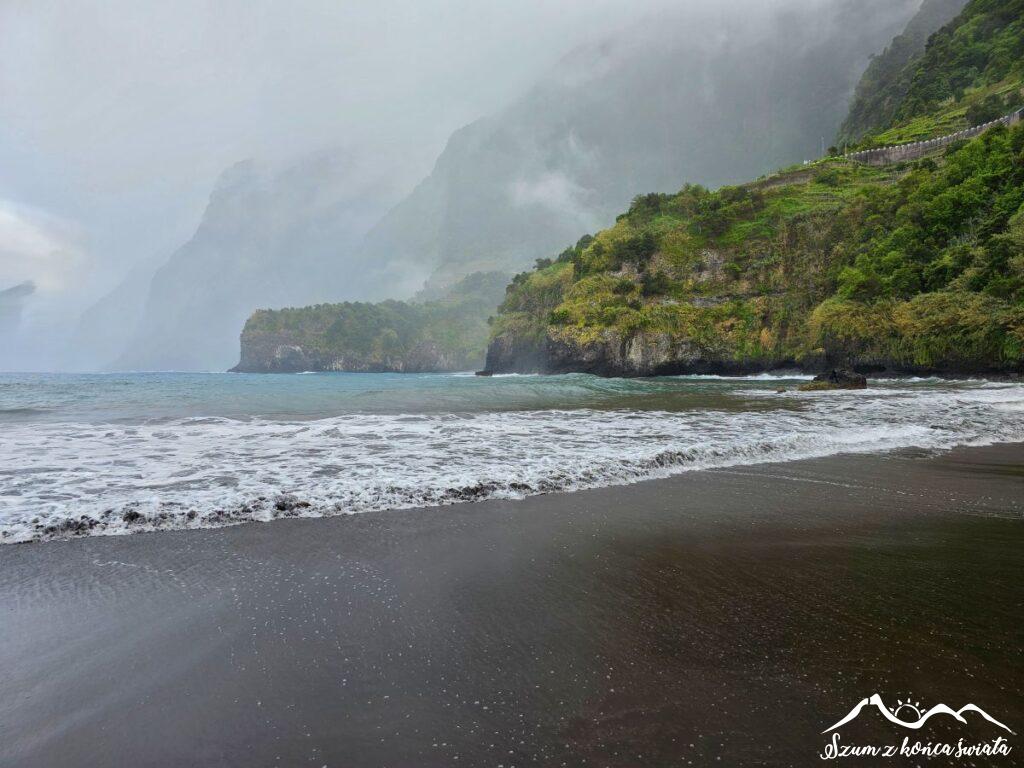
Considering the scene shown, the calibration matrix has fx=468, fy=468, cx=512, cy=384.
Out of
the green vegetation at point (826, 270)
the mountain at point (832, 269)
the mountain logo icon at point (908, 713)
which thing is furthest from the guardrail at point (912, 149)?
the mountain logo icon at point (908, 713)

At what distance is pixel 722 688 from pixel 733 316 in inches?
2135

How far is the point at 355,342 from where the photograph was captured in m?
135

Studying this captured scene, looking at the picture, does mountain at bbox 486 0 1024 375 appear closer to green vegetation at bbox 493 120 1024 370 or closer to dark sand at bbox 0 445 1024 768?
green vegetation at bbox 493 120 1024 370

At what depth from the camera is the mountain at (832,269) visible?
32.2 m

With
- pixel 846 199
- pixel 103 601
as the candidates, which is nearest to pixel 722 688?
pixel 103 601

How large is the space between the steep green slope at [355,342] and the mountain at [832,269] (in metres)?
56.2

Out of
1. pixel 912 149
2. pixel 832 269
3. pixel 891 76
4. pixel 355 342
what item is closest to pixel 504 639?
pixel 832 269

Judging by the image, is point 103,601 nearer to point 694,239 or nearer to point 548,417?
point 548,417

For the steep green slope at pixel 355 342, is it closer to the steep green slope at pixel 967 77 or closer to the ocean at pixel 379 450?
the steep green slope at pixel 967 77

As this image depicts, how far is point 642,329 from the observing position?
53.3m

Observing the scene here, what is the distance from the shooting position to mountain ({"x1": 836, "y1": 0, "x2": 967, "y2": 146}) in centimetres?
10062

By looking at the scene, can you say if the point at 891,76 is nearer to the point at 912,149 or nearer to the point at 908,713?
the point at 912,149

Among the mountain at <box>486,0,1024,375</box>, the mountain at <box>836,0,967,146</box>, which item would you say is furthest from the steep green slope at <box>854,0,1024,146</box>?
the mountain at <box>836,0,967,146</box>

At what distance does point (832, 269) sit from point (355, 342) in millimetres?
116994
